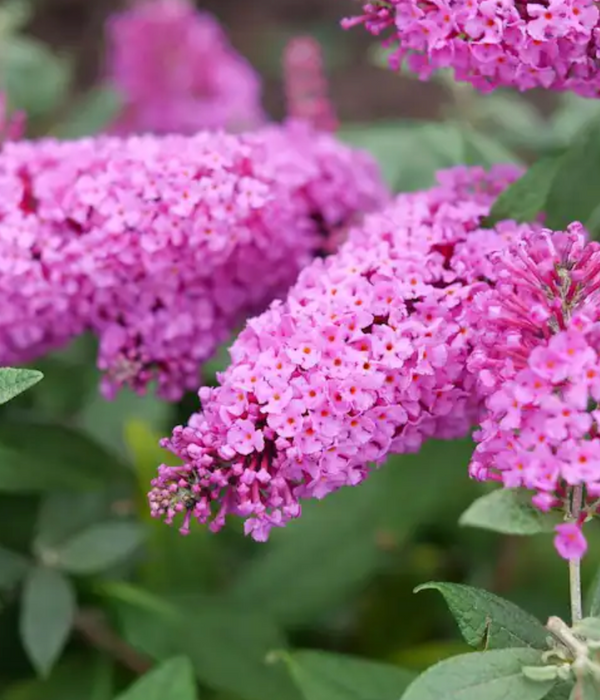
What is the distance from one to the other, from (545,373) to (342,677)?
0.62 metres

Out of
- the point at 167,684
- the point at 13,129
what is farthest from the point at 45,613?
the point at 13,129

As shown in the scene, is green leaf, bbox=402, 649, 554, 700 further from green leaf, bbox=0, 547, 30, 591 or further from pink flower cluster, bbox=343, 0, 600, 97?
green leaf, bbox=0, 547, 30, 591

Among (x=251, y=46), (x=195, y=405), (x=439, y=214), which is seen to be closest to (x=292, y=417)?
(x=439, y=214)

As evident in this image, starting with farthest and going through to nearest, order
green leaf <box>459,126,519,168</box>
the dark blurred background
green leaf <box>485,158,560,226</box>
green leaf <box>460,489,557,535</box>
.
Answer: the dark blurred background, green leaf <box>459,126,519,168</box>, green leaf <box>485,158,560,226</box>, green leaf <box>460,489,557,535</box>

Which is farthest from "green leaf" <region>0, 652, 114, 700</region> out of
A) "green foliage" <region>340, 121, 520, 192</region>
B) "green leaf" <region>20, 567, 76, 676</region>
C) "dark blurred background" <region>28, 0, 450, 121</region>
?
"dark blurred background" <region>28, 0, 450, 121</region>

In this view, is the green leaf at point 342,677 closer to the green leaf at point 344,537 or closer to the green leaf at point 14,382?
the green leaf at point 344,537

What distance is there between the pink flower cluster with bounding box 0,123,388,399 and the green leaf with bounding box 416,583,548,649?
540 millimetres

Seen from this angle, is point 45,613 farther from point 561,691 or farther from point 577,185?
point 577,185

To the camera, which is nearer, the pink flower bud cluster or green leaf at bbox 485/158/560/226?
the pink flower bud cluster

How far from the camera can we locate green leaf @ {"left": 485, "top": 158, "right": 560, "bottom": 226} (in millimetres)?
1381

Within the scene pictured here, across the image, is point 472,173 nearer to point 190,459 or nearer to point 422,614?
point 190,459

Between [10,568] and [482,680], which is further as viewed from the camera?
[10,568]

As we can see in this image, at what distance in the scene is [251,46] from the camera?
12.3 feet

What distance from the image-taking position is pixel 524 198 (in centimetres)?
139
